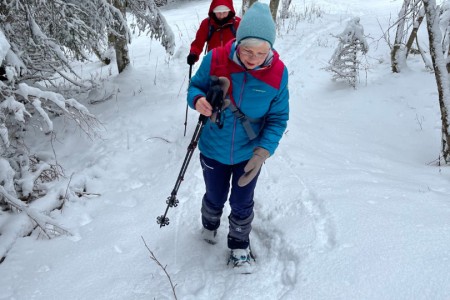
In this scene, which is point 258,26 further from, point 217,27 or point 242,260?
point 217,27

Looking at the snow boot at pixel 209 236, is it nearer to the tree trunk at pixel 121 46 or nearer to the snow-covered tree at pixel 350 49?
the tree trunk at pixel 121 46

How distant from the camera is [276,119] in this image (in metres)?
2.59

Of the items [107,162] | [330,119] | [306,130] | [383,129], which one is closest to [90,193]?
[107,162]

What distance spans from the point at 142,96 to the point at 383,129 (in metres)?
4.76

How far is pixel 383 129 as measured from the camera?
6758mm

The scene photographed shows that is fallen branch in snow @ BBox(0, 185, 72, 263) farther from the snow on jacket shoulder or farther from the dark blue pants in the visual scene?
the snow on jacket shoulder

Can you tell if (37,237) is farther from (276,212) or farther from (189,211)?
(276,212)

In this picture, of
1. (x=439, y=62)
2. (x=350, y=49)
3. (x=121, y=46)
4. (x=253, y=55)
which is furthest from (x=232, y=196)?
(x=350, y=49)

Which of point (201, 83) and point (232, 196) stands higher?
point (201, 83)

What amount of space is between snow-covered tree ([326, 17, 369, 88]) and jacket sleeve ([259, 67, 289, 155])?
6.23 meters

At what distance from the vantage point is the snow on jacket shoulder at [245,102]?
2.46 meters

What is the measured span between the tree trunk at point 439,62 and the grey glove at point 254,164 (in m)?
3.84

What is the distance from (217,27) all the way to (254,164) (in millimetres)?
3245

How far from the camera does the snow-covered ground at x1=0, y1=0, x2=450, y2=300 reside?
8.84 ft
